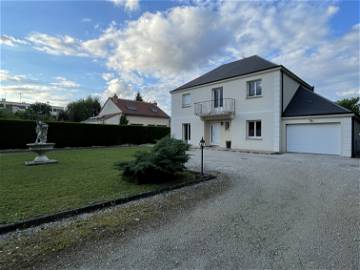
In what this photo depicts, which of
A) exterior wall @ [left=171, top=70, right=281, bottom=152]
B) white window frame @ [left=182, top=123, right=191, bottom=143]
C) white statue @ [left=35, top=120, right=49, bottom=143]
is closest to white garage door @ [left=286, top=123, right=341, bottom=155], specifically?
exterior wall @ [left=171, top=70, right=281, bottom=152]

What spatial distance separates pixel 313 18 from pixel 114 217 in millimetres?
13082

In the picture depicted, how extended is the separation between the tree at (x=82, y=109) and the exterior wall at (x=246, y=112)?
124 ft

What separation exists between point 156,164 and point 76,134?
15.2 m

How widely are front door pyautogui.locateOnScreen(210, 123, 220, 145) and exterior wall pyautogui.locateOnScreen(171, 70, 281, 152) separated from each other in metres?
0.38

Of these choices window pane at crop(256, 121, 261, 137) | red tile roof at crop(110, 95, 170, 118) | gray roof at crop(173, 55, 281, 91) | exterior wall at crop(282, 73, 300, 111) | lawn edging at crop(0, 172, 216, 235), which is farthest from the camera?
red tile roof at crop(110, 95, 170, 118)

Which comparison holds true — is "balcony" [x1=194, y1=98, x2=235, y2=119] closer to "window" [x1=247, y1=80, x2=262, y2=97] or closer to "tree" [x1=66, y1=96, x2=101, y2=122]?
"window" [x1=247, y1=80, x2=262, y2=97]

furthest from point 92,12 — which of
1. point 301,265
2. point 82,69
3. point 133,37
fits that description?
point 301,265

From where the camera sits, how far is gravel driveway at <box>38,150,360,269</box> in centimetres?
241

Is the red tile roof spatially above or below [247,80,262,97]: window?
above

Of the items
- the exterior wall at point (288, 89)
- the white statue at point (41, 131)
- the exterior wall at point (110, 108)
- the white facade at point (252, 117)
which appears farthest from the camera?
the exterior wall at point (110, 108)

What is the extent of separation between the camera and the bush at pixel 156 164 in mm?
5672

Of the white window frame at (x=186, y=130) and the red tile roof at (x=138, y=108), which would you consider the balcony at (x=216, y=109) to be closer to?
the white window frame at (x=186, y=130)

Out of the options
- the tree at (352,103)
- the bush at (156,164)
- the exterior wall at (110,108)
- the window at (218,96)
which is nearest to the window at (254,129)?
the window at (218,96)

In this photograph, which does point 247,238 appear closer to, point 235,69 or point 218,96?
point 218,96
